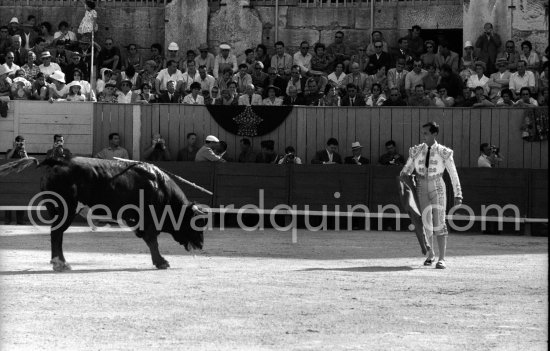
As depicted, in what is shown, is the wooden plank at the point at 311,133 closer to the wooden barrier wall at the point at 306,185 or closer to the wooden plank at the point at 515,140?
the wooden barrier wall at the point at 306,185

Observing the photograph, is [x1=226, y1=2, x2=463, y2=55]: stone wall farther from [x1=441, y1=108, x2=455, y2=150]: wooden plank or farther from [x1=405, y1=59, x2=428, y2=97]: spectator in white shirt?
[x1=441, y1=108, x2=455, y2=150]: wooden plank

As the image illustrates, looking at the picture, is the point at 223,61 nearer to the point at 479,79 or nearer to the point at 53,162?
the point at 479,79

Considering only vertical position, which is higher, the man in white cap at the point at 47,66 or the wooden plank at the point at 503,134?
the man in white cap at the point at 47,66

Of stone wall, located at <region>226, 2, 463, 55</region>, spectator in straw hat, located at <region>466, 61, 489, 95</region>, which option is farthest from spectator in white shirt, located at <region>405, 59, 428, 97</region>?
stone wall, located at <region>226, 2, 463, 55</region>

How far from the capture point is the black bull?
1166 cm

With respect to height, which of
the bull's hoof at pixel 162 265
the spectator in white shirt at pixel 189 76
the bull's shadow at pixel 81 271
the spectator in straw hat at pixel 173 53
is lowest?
the bull's shadow at pixel 81 271

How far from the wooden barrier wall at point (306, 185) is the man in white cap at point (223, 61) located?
2277mm

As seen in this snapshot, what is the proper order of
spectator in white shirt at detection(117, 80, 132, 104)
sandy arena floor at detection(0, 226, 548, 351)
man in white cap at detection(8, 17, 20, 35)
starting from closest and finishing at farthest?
sandy arena floor at detection(0, 226, 548, 351), spectator in white shirt at detection(117, 80, 132, 104), man in white cap at detection(8, 17, 20, 35)

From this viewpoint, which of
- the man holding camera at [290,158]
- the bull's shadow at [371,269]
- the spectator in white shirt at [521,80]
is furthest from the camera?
the man holding camera at [290,158]

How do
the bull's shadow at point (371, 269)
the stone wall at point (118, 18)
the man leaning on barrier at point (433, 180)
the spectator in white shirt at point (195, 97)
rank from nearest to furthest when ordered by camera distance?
the bull's shadow at point (371, 269)
the man leaning on barrier at point (433, 180)
the spectator in white shirt at point (195, 97)
the stone wall at point (118, 18)

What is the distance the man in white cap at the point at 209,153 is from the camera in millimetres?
18812

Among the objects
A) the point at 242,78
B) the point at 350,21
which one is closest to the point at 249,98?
the point at 242,78

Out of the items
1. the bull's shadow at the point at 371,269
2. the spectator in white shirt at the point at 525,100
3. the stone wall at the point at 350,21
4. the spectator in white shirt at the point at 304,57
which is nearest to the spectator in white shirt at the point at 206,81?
the spectator in white shirt at the point at 304,57

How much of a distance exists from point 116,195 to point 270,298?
271 centimetres
